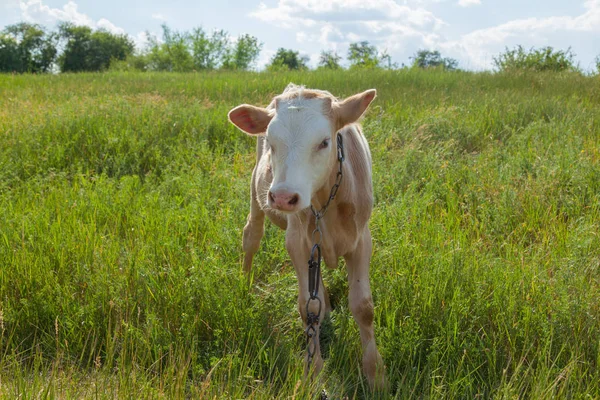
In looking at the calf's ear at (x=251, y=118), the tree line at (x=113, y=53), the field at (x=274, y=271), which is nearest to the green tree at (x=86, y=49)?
the tree line at (x=113, y=53)

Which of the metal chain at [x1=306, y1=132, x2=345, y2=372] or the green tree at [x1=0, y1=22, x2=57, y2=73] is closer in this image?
the metal chain at [x1=306, y1=132, x2=345, y2=372]

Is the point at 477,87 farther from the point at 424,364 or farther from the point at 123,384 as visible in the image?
the point at 123,384

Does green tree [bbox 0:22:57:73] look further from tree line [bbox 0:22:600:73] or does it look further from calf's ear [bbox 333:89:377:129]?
calf's ear [bbox 333:89:377:129]

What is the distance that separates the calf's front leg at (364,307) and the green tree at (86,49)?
59109mm

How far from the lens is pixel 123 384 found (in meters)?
2.74

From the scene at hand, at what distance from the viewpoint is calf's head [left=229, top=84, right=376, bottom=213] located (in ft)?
9.05

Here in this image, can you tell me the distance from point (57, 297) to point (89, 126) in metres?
5.14

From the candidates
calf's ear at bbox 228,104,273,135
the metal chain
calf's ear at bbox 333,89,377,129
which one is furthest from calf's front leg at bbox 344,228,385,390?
calf's ear at bbox 228,104,273,135

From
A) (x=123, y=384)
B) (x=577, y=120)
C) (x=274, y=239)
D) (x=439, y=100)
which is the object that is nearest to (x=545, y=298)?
(x=274, y=239)

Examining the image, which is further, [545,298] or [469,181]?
[469,181]

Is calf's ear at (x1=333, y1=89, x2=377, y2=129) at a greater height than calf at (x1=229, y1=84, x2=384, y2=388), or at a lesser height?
greater

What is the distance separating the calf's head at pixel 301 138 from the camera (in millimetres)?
2758

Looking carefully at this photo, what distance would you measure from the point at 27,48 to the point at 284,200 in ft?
216

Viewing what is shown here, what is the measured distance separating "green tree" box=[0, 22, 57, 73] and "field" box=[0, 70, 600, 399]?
5516cm
